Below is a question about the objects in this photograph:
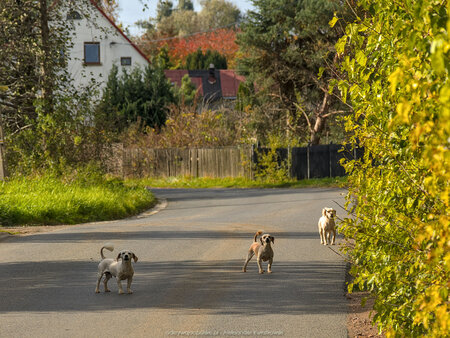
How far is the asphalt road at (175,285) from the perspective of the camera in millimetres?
8203

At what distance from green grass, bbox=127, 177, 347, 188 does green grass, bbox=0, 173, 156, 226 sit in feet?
35.7

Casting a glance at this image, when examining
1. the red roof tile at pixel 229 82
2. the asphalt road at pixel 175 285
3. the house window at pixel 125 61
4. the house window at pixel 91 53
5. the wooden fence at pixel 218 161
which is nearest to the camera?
the asphalt road at pixel 175 285

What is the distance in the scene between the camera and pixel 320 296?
994cm

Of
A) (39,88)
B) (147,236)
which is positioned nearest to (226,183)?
(39,88)

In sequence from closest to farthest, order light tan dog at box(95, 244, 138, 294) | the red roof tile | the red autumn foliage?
light tan dog at box(95, 244, 138, 294), the red roof tile, the red autumn foliage

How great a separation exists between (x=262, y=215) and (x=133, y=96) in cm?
3091

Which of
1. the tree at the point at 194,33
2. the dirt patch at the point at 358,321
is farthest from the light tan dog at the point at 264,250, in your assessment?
the tree at the point at 194,33

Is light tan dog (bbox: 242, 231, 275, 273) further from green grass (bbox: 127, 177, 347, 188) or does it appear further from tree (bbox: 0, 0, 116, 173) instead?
green grass (bbox: 127, 177, 347, 188)

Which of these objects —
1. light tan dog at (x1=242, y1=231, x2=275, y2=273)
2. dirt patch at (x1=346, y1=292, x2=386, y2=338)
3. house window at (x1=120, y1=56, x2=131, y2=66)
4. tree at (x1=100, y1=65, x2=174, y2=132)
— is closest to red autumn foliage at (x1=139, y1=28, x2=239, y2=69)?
house window at (x1=120, y1=56, x2=131, y2=66)

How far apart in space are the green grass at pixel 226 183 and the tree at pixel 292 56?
4411mm

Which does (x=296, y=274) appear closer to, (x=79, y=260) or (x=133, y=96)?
(x=79, y=260)

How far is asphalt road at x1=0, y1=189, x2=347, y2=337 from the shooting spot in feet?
26.9

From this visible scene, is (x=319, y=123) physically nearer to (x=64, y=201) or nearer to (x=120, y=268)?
(x=64, y=201)

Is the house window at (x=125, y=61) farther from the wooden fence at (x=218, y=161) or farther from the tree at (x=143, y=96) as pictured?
the wooden fence at (x=218, y=161)
